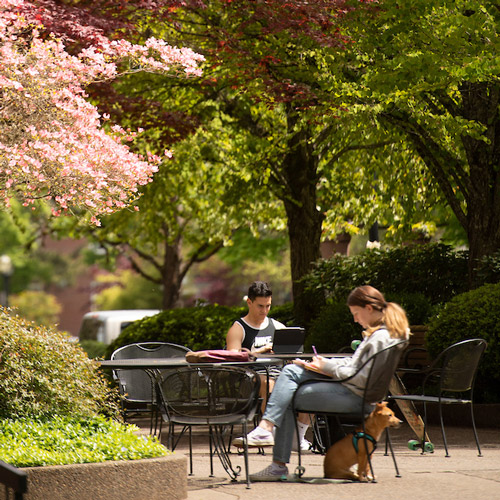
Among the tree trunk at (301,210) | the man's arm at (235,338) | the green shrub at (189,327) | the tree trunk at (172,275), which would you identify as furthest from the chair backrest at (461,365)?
the tree trunk at (172,275)

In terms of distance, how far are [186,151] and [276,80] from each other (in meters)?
5.41

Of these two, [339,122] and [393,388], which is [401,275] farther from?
[393,388]

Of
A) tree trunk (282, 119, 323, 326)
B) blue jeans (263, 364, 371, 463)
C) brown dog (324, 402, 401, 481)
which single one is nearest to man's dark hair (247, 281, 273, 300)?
blue jeans (263, 364, 371, 463)

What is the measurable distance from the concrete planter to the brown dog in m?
1.24

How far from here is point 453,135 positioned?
37.5ft

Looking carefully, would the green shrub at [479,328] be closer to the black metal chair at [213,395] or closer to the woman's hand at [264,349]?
the woman's hand at [264,349]

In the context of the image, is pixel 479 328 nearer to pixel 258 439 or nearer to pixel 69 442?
pixel 258 439

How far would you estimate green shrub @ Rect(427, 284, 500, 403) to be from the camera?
34.1ft

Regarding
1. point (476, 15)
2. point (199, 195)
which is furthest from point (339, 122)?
point (199, 195)

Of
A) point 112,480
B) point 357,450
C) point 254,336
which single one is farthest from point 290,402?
point 254,336

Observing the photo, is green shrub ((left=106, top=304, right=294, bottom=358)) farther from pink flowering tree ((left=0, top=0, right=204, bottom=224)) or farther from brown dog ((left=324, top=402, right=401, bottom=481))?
brown dog ((left=324, top=402, right=401, bottom=481))

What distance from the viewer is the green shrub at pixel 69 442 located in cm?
577

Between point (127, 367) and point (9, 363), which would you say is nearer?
point (9, 363)

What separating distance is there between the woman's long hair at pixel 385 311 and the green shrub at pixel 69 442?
69.6 inches
